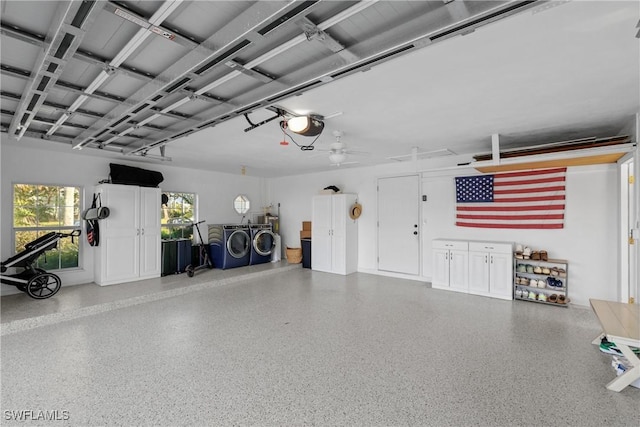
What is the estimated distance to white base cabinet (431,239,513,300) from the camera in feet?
15.5

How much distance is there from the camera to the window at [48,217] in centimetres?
476

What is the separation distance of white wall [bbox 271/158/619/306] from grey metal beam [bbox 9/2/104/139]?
13.4 ft

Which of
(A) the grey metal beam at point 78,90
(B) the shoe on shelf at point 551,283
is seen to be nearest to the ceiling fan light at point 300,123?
(A) the grey metal beam at point 78,90

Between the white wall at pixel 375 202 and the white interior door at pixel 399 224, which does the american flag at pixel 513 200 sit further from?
the white interior door at pixel 399 224

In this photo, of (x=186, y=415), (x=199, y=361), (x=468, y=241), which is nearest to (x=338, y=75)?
(x=186, y=415)

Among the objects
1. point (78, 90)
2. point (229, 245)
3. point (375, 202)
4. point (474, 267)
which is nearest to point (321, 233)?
point (375, 202)

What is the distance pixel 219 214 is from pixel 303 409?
5.99 metres

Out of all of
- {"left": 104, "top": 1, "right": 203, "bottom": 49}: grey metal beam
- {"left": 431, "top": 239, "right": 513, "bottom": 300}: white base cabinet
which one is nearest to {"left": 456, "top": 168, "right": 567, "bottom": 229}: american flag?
{"left": 431, "top": 239, "right": 513, "bottom": 300}: white base cabinet

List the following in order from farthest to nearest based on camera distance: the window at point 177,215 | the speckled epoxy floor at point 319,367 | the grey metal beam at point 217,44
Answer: the window at point 177,215 < the speckled epoxy floor at point 319,367 < the grey metal beam at point 217,44

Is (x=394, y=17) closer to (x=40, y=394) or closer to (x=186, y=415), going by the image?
(x=186, y=415)

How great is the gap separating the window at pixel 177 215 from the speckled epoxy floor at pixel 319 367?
8.02 feet

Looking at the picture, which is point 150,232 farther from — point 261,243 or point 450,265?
point 450,265

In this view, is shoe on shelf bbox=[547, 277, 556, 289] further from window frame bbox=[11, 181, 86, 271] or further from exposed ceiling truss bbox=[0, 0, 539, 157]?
window frame bbox=[11, 181, 86, 271]

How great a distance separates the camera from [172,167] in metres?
6.50
